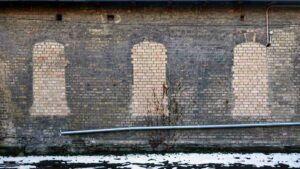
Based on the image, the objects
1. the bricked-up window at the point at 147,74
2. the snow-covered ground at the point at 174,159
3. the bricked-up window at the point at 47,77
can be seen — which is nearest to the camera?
the snow-covered ground at the point at 174,159

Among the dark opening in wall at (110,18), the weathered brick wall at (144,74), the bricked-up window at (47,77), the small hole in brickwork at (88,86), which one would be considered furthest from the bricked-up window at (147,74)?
the bricked-up window at (47,77)

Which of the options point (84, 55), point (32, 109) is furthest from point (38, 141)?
point (84, 55)

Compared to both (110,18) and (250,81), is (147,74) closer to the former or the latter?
(110,18)

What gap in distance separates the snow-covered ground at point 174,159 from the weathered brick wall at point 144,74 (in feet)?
1.18

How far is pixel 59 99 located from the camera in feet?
28.3

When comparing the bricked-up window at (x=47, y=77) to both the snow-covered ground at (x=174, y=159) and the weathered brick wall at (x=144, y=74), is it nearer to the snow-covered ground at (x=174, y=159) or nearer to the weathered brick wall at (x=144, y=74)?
the weathered brick wall at (x=144, y=74)

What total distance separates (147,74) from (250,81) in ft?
7.10

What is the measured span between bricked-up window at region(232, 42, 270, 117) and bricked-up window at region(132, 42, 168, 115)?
156cm

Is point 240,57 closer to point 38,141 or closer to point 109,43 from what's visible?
point 109,43

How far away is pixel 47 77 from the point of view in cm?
859

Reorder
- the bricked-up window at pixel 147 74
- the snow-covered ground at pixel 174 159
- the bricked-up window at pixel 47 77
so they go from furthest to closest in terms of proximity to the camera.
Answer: the bricked-up window at pixel 147 74 → the bricked-up window at pixel 47 77 → the snow-covered ground at pixel 174 159

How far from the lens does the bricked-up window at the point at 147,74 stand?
8688 millimetres

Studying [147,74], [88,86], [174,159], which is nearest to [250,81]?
[147,74]

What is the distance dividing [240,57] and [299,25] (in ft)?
4.65
